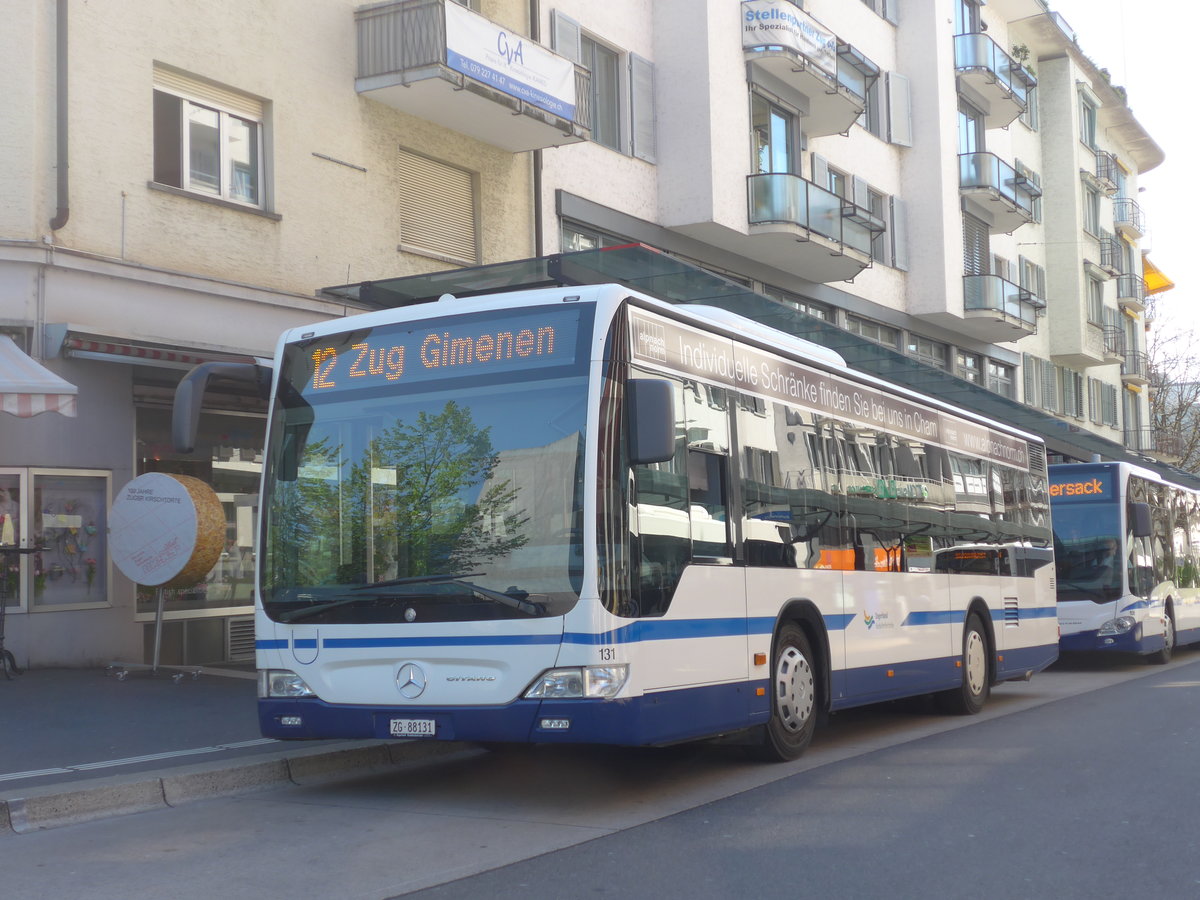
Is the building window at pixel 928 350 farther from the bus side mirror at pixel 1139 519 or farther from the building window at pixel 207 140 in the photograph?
the building window at pixel 207 140

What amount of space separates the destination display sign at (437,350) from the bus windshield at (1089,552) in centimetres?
1328

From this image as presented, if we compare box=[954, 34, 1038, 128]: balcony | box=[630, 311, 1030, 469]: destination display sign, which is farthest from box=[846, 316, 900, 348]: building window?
box=[630, 311, 1030, 469]: destination display sign

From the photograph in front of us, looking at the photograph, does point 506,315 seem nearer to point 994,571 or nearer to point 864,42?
point 994,571

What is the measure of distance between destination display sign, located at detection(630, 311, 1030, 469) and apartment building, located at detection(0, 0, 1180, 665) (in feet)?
16.6

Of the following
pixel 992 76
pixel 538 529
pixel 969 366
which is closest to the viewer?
pixel 538 529

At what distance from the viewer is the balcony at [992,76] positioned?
34.1 m

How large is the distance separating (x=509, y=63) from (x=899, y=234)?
15901mm

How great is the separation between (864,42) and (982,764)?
2398 centimetres

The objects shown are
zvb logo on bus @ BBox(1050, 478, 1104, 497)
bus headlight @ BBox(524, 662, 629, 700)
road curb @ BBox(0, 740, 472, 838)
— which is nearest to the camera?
road curb @ BBox(0, 740, 472, 838)

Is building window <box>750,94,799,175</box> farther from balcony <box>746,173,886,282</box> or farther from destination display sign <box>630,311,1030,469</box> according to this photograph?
destination display sign <box>630,311,1030,469</box>

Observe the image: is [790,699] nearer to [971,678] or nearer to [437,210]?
[971,678]

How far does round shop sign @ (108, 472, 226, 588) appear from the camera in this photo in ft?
42.5

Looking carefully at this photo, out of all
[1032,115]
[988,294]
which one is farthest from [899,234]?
[1032,115]

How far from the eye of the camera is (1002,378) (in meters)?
38.3
